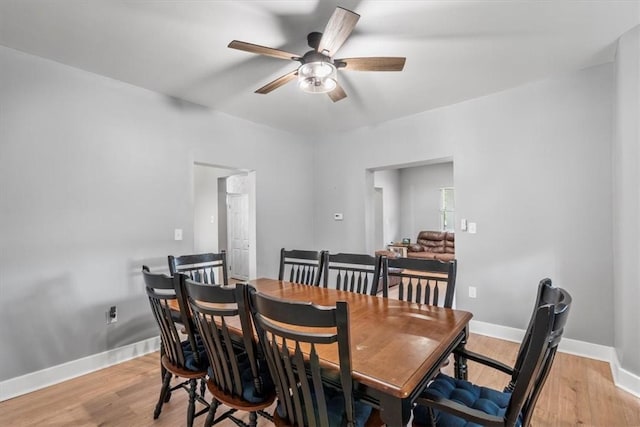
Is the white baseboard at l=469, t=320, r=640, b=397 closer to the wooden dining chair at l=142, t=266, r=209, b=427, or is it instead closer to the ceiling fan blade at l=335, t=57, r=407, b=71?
the ceiling fan blade at l=335, t=57, r=407, b=71

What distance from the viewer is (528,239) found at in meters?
3.11

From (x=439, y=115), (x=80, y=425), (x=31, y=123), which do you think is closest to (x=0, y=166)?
(x=31, y=123)

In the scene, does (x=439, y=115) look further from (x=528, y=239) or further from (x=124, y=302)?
(x=124, y=302)

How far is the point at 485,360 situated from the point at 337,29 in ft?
6.39

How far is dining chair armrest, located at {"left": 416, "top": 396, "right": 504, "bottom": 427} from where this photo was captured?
1.06m

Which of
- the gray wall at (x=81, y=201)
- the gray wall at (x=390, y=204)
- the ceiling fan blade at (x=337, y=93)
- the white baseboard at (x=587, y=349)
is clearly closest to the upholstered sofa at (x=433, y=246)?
the gray wall at (x=390, y=204)

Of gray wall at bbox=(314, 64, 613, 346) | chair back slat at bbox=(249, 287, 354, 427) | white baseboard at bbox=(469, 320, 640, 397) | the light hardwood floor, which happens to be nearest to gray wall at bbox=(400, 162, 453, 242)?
gray wall at bbox=(314, 64, 613, 346)

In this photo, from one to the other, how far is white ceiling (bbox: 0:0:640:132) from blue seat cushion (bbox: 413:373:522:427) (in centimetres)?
218

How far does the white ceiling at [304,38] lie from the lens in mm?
1916

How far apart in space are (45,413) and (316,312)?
2.40m

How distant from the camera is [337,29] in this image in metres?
1.75

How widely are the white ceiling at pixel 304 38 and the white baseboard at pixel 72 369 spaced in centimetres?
256

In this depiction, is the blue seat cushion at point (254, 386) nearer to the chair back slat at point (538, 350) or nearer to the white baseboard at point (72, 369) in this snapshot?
the chair back slat at point (538, 350)

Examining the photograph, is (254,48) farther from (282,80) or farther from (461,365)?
(461,365)
